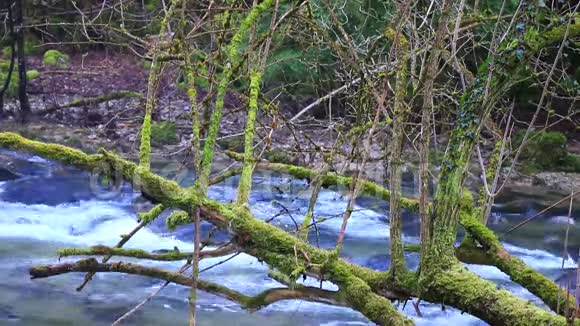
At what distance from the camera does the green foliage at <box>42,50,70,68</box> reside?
57.0ft

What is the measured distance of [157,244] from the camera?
27.6 feet

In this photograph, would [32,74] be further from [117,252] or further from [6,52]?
[117,252]

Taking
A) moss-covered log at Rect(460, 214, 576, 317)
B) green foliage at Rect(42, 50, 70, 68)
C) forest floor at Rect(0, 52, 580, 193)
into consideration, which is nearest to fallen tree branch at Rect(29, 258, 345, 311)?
moss-covered log at Rect(460, 214, 576, 317)

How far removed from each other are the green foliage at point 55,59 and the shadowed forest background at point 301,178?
1.50 meters

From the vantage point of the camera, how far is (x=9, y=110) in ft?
46.7

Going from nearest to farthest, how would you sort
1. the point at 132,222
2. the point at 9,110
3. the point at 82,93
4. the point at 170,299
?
1. the point at 170,299
2. the point at 132,222
3. the point at 9,110
4. the point at 82,93

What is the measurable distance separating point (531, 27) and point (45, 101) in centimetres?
1331

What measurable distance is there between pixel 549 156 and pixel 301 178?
28.8 ft

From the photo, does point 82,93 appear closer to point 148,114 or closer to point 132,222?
point 132,222

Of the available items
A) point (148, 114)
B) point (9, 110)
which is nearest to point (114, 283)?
point (148, 114)

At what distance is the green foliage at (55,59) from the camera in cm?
1738

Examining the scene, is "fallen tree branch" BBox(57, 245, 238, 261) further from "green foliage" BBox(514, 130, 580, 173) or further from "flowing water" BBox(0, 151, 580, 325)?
"green foliage" BBox(514, 130, 580, 173)

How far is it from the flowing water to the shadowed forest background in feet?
0.10

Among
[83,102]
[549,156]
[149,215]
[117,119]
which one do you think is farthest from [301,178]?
[83,102]
